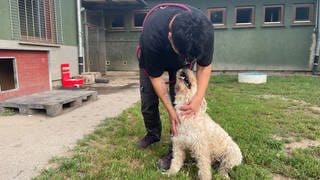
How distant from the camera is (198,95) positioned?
90.7 inches

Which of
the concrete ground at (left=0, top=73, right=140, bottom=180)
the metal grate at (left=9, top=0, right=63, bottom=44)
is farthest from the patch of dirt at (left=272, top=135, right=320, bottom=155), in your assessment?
the metal grate at (left=9, top=0, right=63, bottom=44)

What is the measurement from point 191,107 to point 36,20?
6.78 metres

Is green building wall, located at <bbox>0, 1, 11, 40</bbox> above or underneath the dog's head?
above

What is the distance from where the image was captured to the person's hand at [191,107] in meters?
2.29

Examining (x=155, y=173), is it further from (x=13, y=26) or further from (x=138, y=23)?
(x=138, y=23)

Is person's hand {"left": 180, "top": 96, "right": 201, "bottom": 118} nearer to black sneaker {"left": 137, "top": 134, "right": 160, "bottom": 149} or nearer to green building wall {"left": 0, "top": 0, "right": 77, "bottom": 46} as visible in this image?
black sneaker {"left": 137, "top": 134, "right": 160, "bottom": 149}

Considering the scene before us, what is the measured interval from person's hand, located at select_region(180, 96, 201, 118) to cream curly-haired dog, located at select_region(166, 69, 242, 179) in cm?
3

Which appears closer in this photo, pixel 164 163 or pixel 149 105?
pixel 164 163

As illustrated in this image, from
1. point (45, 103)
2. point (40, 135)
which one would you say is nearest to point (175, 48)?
point (40, 135)

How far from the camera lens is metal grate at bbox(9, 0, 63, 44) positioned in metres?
6.84

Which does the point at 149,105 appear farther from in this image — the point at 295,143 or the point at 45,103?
the point at 45,103

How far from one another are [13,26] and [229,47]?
9020 mm

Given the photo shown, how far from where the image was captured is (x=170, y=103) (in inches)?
96.5

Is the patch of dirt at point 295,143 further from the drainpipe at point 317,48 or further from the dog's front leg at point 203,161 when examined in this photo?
the drainpipe at point 317,48
